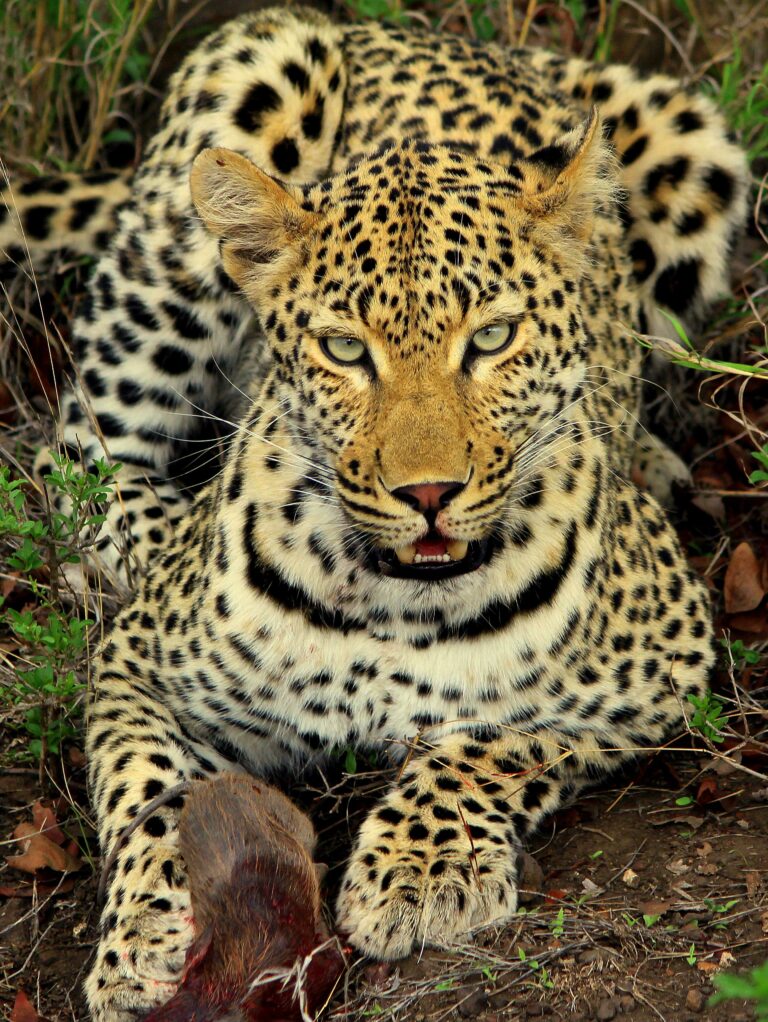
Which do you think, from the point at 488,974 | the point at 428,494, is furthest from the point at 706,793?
the point at 428,494

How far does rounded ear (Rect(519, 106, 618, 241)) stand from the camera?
187 inches

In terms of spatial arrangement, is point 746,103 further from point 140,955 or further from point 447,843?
point 140,955

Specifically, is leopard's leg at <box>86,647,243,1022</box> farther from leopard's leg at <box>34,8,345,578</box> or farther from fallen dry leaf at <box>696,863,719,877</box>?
fallen dry leaf at <box>696,863,719,877</box>

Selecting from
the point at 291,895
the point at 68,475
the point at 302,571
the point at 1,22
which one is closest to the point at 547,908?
the point at 291,895

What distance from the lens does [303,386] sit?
473cm

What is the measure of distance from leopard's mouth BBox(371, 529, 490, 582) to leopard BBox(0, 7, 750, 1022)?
11 millimetres

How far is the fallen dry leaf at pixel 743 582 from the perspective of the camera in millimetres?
6262

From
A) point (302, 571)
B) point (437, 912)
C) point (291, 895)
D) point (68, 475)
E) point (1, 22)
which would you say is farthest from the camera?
point (1, 22)

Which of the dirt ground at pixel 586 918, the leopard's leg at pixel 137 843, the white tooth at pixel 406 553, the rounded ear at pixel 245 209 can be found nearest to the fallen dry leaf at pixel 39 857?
the dirt ground at pixel 586 918

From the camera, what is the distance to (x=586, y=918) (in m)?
4.61

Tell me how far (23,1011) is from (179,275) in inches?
124

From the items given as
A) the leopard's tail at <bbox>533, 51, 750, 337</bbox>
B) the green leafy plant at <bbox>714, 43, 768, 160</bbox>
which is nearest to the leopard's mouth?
the leopard's tail at <bbox>533, 51, 750, 337</bbox>

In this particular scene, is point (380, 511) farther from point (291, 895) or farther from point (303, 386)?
point (291, 895)

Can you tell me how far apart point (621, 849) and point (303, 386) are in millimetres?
1776
